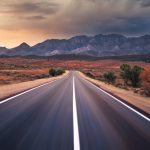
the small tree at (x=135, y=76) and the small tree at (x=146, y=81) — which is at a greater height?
the small tree at (x=146, y=81)

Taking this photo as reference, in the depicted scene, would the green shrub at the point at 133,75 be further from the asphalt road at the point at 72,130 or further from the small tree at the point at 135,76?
the asphalt road at the point at 72,130

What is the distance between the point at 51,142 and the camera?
8.61 m

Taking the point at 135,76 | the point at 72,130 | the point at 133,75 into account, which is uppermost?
the point at 72,130

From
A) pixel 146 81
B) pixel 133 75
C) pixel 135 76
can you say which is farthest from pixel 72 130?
pixel 133 75

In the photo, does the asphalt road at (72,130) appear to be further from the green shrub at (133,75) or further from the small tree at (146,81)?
the green shrub at (133,75)

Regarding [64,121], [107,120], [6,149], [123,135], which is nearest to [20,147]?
[6,149]

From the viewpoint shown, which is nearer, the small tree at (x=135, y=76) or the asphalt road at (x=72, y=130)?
the asphalt road at (x=72, y=130)

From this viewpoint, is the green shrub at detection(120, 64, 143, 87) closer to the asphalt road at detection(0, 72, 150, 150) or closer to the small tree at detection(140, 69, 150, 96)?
the small tree at detection(140, 69, 150, 96)

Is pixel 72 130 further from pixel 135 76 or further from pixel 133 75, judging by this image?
pixel 133 75

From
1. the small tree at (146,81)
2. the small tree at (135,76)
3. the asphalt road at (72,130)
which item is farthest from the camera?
the small tree at (135,76)

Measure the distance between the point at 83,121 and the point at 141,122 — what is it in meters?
1.99

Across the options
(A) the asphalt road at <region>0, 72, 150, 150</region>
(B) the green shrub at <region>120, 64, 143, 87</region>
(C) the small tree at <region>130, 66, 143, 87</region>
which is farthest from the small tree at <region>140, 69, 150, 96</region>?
(C) the small tree at <region>130, 66, 143, 87</region>

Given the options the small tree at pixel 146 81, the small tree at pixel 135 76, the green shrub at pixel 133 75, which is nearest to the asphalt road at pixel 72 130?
the small tree at pixel 146 81

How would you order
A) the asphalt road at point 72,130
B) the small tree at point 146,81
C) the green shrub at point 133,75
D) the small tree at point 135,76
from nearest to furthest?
A: the asphalt road at point 72,130 < the small tree at point 146,81 < the green shrub at point 133,75 < the small tree at point 135,76
